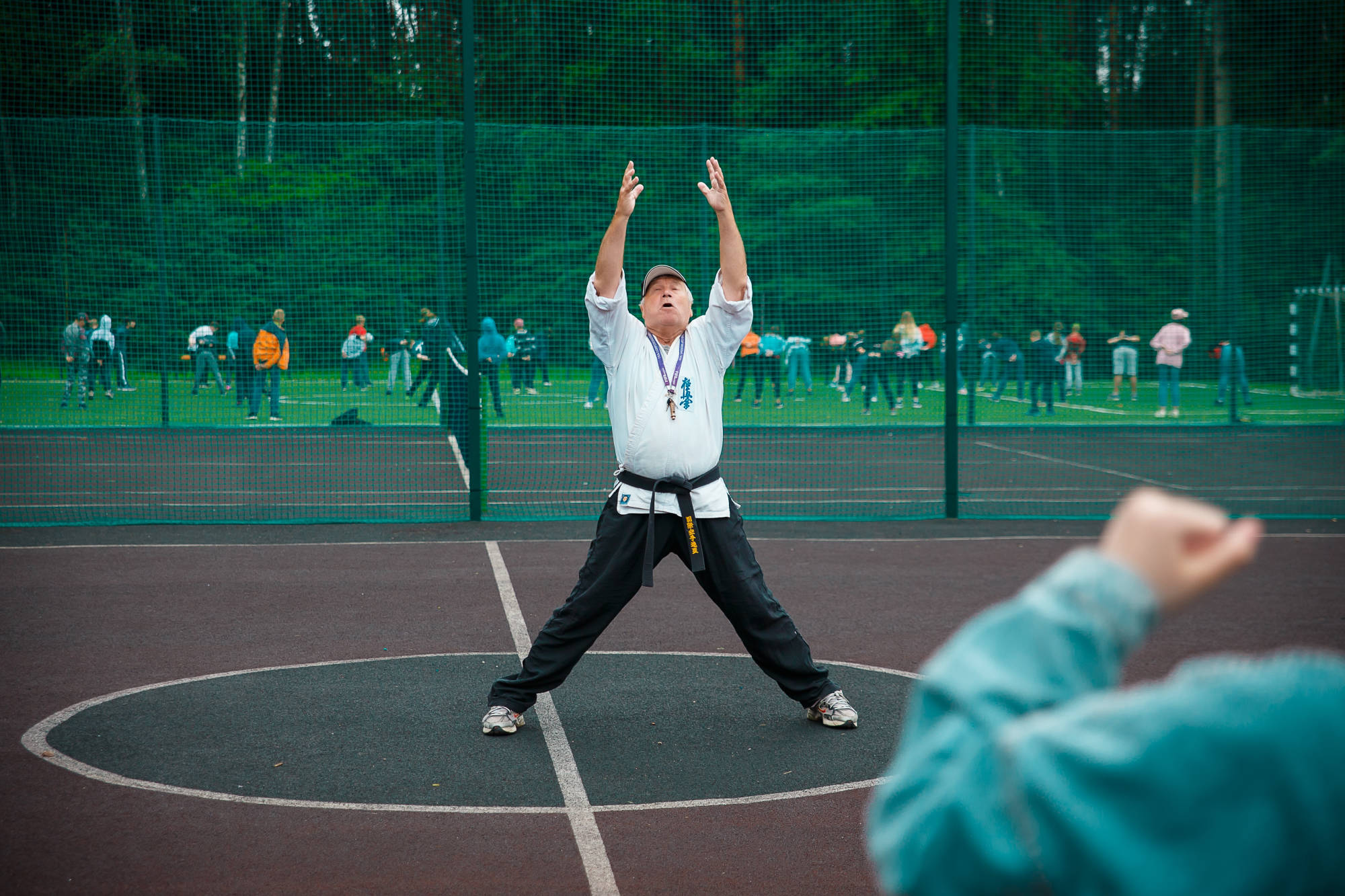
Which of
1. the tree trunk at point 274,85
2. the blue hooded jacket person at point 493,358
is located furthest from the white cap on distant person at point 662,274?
the tree trunk at point 274,85

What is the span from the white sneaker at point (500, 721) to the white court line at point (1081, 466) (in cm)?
1092

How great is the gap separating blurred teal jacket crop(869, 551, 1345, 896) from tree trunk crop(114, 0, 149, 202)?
14.6 metres

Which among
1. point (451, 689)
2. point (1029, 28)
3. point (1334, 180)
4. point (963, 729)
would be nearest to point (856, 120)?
point (1029, 28)

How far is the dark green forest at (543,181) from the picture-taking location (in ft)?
47.4

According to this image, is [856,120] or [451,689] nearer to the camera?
[451,689]

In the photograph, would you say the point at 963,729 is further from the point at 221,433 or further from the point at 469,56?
the point at 221,433


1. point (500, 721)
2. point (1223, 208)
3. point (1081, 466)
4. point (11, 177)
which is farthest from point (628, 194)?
point (1223, 208)

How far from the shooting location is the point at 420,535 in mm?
11219

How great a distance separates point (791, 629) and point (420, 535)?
6350 millimetres

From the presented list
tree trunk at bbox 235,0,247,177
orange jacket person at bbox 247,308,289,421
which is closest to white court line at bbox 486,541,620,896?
orange jacket person at bbox 247,308,289,421

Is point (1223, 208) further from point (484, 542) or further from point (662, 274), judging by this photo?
point (662, 274)

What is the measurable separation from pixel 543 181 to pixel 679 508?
11.4 metres

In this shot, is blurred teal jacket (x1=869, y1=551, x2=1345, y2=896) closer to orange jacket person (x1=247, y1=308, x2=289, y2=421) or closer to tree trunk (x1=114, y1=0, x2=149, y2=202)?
orange jacket person (x1=247, y1=308, x2=289, y2=421)

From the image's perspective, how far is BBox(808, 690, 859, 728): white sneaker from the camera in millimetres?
5609
